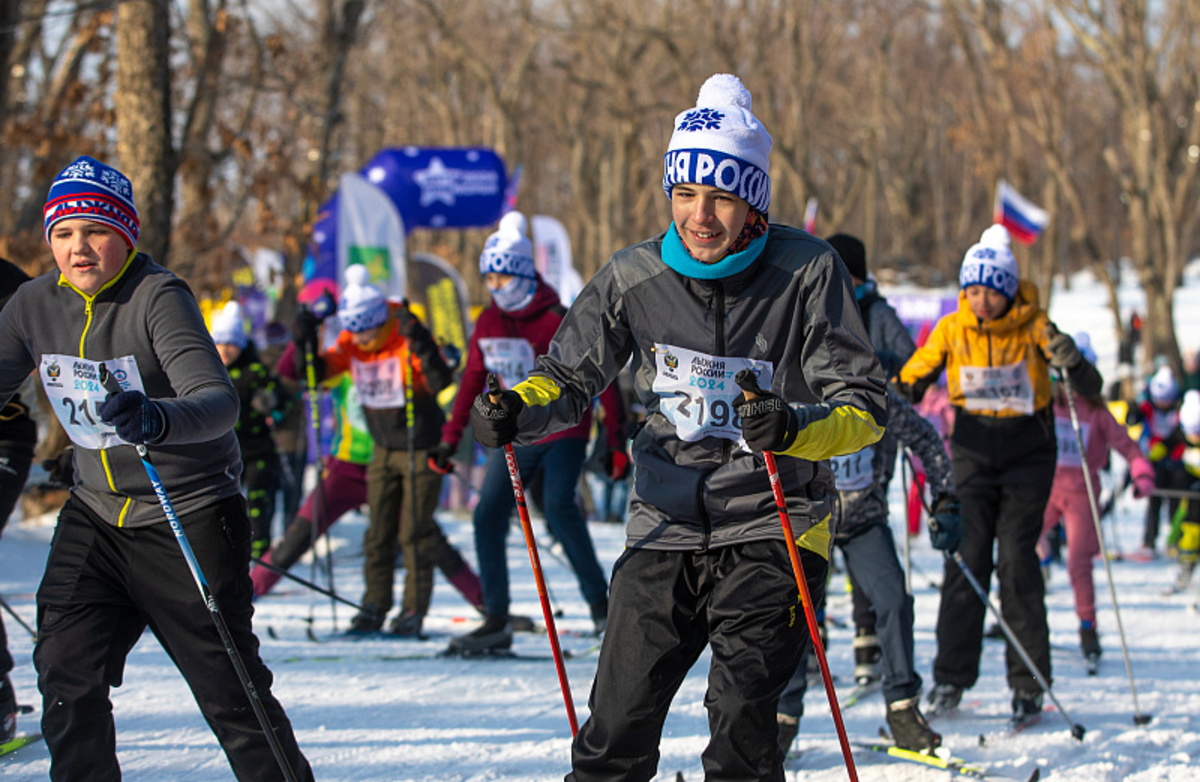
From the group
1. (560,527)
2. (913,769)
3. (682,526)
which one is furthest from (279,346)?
(682,526)

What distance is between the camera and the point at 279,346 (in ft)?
37.9

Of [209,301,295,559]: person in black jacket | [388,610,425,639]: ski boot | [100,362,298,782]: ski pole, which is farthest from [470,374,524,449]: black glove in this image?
[209,301,295,559]: person in black jacket

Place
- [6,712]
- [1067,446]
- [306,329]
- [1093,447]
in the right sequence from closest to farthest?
[6,712] < [306,329] < [1067,446] < [1093,447]

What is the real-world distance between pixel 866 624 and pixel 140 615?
3.82 metres

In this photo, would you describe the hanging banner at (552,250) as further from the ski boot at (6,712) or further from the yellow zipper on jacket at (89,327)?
→ the yellow zipper on jacket at (89,327)

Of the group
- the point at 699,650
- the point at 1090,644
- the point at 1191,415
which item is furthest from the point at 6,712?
the point at 1191,415

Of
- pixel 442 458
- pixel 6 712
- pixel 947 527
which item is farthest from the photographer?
pixel 442 458

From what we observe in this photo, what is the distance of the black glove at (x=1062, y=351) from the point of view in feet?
18.3

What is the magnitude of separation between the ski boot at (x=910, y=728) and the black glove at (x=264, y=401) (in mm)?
4964

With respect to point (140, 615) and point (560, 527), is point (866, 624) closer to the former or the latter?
point (560, 527)

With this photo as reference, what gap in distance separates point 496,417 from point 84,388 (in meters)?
1.15

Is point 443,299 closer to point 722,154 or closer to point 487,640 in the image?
point 487,640

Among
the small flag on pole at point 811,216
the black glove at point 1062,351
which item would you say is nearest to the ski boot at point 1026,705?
the black glove at point 1062,351

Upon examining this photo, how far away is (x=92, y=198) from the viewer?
332 centimetres
